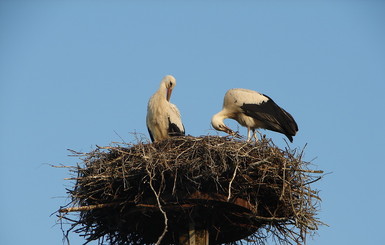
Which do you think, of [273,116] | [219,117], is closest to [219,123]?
[219,117]

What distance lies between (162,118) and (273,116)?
5.57ft

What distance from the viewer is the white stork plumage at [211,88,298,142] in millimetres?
9359

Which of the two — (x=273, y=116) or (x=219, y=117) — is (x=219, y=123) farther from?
(x=273, y=116)

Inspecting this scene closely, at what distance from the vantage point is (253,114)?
9.69 meters

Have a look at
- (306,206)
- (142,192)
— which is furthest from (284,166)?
(142,192)

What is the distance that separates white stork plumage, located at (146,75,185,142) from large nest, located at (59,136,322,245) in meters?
1.95

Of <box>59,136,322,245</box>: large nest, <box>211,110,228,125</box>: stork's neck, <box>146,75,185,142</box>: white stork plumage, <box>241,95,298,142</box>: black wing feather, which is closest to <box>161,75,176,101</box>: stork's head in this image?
<box>146,75,185,142</box>: white stork plumage

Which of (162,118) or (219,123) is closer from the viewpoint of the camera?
(162,118)

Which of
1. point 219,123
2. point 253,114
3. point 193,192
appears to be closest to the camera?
point 193,192

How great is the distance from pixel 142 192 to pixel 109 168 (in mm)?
542

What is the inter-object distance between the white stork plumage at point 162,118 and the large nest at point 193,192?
6.39ft

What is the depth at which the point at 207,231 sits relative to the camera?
688 cm

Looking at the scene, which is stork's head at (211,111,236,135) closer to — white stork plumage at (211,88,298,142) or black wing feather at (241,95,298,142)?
white stork plumage at (211,88,298,142)

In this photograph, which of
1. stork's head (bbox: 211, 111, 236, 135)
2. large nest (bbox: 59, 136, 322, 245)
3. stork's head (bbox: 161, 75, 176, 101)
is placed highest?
stork's head (bbox: 161, 75, 176, 101)
